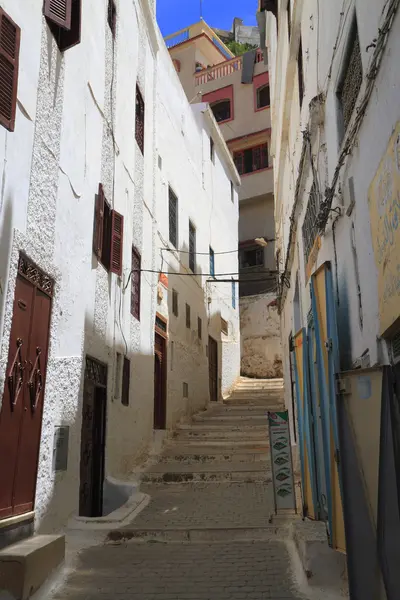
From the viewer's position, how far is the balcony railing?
25.5 meters

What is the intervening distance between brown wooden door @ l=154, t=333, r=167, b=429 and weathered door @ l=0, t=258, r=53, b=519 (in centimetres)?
578

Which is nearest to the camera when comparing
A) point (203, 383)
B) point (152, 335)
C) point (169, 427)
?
point (152, 335)

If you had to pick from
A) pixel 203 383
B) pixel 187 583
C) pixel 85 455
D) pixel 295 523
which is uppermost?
pixel 203 383

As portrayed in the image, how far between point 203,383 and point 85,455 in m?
7.69

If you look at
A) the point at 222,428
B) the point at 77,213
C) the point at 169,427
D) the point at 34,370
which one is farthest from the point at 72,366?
the point at 222,428

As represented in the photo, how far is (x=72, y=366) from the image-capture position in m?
6.39

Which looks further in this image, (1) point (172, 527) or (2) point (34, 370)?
(1) point (172, 527)

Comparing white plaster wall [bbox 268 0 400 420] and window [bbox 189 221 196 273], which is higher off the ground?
window [bbox 189 221 196 273]

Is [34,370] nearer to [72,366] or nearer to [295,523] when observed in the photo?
[72,366]

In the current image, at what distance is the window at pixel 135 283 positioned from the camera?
948cm

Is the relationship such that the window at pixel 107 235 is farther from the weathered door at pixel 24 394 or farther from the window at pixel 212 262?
the window at pixel 212 262

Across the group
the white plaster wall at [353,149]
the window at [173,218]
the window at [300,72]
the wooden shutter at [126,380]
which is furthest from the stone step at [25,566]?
the window at [173,218]

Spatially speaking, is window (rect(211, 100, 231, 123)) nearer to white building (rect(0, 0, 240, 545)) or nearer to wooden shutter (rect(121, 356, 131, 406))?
white building (rect(0, 0, 240, 545))

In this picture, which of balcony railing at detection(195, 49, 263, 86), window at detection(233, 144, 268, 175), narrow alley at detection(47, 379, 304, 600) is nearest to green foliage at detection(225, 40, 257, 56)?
balcony railing at detection(195, 49, 263, 86)
